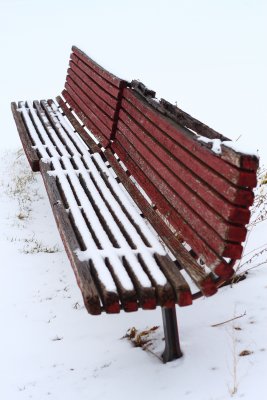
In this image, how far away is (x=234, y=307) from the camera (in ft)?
11.0

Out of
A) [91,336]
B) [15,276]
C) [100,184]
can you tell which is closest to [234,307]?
[91,336]

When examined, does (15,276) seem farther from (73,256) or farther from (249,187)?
(249,187)

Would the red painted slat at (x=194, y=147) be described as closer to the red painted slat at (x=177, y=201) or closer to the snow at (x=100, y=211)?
the red painted slat at (x=177, y=201)

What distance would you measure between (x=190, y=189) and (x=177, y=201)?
192 mm

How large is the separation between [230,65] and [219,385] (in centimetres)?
2051

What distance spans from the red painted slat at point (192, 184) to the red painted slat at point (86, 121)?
0.69m

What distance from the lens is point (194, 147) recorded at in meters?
3.01

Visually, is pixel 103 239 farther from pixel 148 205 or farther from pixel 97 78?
pixel 97 78

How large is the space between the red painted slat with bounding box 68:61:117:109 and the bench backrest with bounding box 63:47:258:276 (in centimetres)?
2

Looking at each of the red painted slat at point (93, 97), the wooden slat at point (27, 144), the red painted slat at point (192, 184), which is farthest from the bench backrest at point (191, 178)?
the wooden slat at point (27, 144)

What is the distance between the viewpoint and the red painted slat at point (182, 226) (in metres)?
2.59

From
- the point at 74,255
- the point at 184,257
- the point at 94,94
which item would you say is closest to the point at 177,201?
the point at 184,257

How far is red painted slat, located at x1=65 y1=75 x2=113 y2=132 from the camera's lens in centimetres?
497

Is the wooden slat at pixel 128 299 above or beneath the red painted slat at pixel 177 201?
beneath
